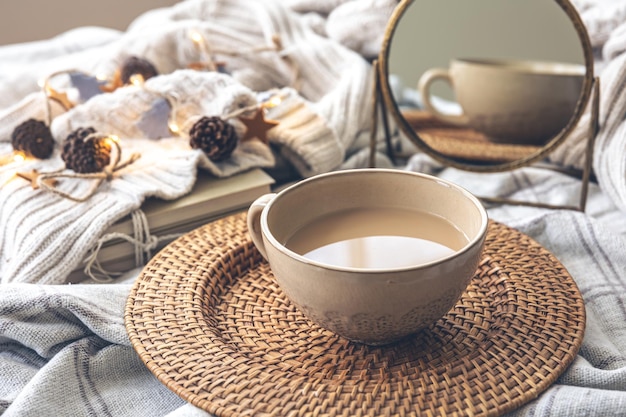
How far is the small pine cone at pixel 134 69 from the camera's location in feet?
2.57

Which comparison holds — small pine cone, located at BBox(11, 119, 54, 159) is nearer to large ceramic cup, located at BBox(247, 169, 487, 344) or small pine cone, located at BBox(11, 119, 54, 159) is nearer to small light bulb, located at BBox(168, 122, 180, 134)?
small light bulb, located at BBox(168, 122, 180, 134)

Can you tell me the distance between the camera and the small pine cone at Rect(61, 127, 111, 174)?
24.7 inches

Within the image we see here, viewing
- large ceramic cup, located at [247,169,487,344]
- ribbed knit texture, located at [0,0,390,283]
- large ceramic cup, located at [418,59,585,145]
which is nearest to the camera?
large ceramic cup, located at [247,169,487,344]

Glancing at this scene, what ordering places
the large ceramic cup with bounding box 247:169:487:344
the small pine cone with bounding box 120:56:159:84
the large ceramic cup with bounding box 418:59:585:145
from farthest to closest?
the small pine cone with bounding box 120:56:159:84
the large ceramic cup with bounding box 418:59:585:145
the large ceramic cup with bounding box 247:169:487:344

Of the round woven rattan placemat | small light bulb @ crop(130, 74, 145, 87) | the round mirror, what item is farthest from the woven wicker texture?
small light bulb @ crop(130, 74, 145, 87)

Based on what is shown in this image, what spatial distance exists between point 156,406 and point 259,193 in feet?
0.84

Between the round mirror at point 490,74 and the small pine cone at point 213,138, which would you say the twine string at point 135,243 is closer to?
the small pine cone at point 213,138

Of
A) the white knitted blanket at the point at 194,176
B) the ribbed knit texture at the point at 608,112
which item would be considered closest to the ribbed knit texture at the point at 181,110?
the white knitted blanket at the point at 194,176

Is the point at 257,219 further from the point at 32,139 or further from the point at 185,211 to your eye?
the point at 32,139

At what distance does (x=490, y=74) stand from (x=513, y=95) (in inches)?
1.3

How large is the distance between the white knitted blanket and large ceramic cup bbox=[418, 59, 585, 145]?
1.6 inches

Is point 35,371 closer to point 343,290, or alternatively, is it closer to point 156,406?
point 156,406

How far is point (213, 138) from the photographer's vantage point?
66 cm

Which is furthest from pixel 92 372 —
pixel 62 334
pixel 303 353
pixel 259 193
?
pixel 259 193
